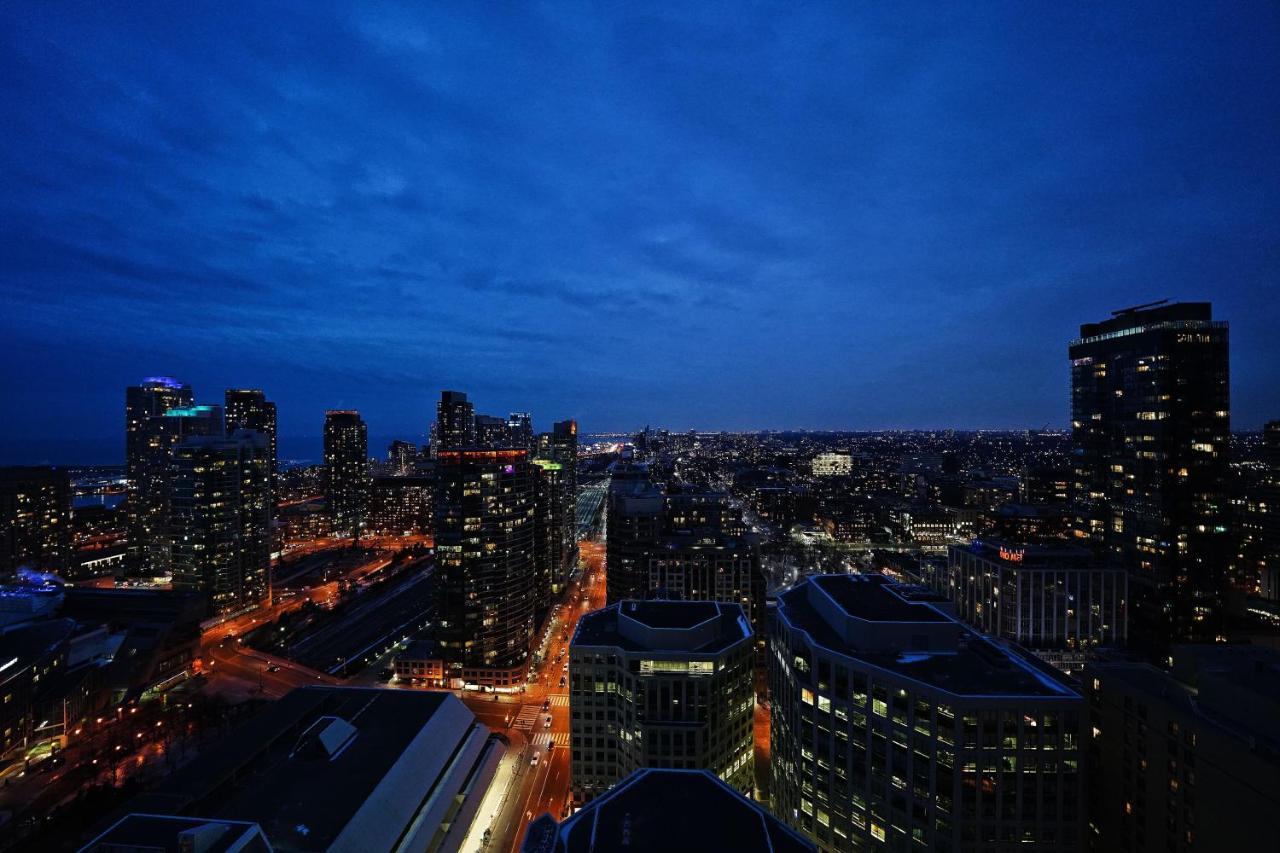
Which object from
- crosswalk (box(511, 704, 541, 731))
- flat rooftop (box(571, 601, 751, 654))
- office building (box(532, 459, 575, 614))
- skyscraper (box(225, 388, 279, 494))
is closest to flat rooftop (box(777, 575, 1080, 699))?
flat rooftop (box(571, 601, 751, 654))

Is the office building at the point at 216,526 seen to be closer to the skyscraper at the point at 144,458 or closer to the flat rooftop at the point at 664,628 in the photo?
the skyscraper at the point at 144,458

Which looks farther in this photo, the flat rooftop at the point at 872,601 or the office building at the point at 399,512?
the office building at the point at 399,512

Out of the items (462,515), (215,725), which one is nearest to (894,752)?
(462,515)

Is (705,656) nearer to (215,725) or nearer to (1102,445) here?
(215,725)

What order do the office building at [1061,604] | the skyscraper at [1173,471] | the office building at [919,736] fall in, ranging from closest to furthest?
the office building at [919,736], the office building at [1061,604], the skyscraper at [1173,471]

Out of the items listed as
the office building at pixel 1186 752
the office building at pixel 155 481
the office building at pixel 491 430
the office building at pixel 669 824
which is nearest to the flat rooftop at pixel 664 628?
the office building at pixel 669 824

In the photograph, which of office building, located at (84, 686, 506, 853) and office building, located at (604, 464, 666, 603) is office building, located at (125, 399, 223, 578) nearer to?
office building, located at (84, 686, 506, 853)

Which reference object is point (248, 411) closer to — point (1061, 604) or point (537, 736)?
point (537, 736)
